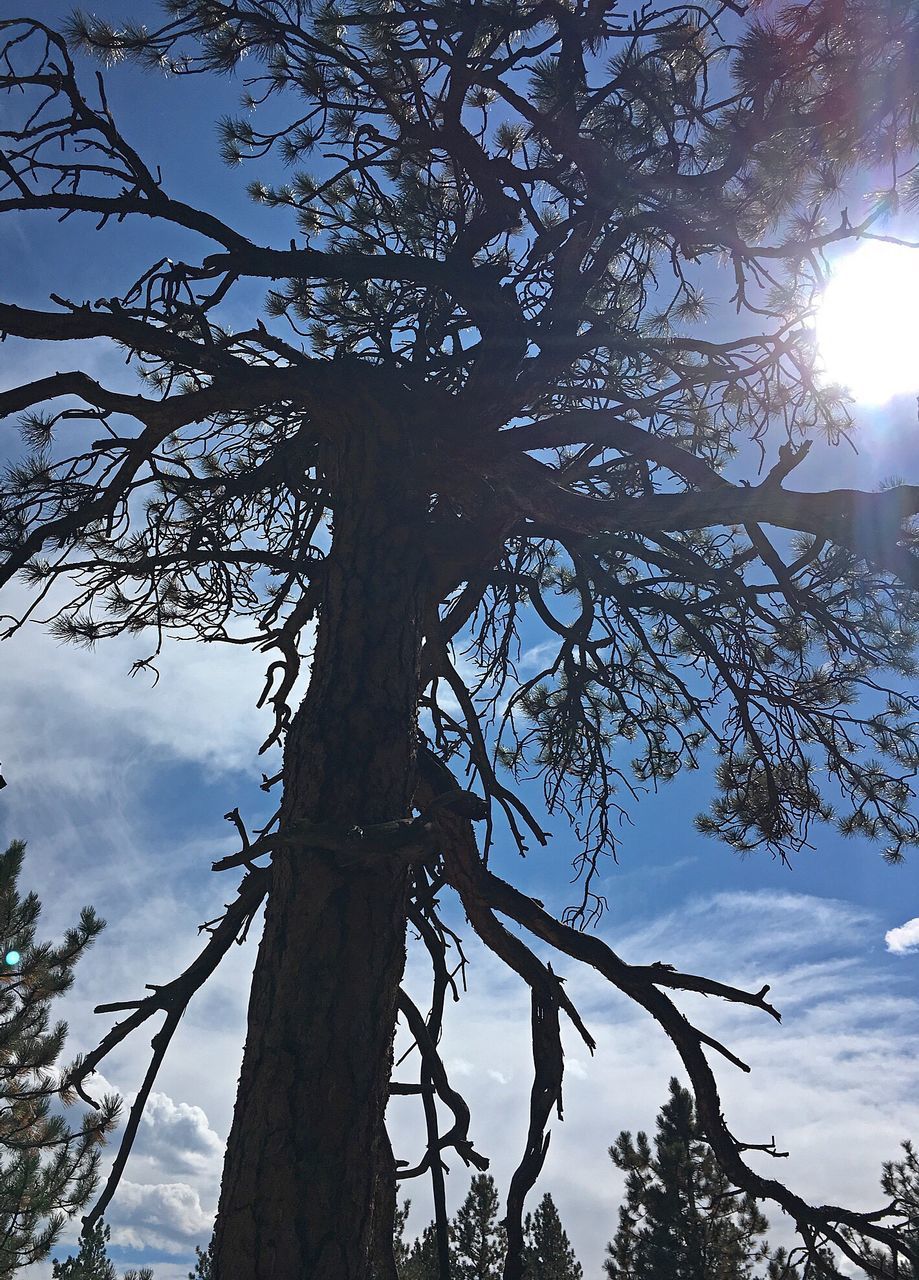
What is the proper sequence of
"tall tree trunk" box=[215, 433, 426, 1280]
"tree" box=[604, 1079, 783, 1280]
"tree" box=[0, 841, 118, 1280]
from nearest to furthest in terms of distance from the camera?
"tall tree trunk" box=[215, 433, 426, 1280] < "tree" box=[0, 841, 118, 1280] < "tree" box=[604, 1079, 783, 1280]

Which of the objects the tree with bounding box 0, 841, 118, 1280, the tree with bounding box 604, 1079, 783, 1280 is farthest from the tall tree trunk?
the tree with bounding box 604, 1079, 783, 1280

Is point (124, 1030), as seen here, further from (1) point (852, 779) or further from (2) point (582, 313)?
(1) point (852, 779)

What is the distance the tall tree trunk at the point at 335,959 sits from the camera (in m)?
2.08

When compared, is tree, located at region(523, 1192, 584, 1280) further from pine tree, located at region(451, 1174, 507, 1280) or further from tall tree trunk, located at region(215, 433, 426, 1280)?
tall tree trunk, located at region(215, 433, 426, 1280)

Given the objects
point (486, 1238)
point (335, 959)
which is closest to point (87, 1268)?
point (486, 1238)

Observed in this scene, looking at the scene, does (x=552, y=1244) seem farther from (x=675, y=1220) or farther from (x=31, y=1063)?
(x=31, y=1063)

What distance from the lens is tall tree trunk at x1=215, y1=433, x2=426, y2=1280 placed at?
208cm

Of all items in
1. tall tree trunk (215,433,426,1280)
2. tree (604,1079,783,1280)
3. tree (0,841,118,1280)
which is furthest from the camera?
tree (604,1079,783,1280)

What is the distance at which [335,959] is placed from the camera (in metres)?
2.36

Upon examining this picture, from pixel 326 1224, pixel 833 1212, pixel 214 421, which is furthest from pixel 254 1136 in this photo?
pixel 214 421

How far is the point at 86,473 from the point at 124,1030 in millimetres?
2407

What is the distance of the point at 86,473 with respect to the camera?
3.86 meters

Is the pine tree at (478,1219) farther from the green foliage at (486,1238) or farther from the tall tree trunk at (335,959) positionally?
the tall tree trunk at (335,959)

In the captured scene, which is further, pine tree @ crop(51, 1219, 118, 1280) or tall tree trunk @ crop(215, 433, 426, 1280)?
pine tree @ crop(51, 1219, 118, 1280)
